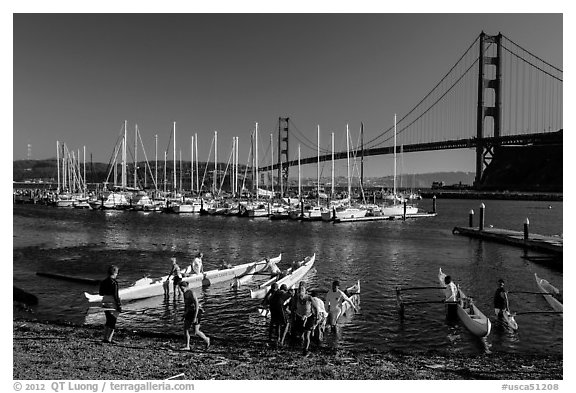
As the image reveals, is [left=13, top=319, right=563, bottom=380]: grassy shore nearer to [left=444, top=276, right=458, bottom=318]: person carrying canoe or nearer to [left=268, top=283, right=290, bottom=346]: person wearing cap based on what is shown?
[left=268, top=283, right=290, bottom=346]: person wearing cap

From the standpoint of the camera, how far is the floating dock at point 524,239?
3303 centimetres

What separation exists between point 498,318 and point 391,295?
509 cm

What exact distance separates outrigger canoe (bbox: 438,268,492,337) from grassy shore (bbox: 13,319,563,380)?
132cm

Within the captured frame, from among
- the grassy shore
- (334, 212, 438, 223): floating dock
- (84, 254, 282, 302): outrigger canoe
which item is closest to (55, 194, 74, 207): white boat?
(334, 212, 438, 223): floating dock

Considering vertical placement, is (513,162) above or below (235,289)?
above

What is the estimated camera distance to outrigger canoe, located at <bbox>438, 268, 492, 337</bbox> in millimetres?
14305

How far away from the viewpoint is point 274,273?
68.5ft

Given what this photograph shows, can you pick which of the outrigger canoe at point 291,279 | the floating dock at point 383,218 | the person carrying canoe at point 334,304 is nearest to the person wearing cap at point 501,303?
the person carrying canoe at point 334,304

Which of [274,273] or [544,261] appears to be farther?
[544,261]

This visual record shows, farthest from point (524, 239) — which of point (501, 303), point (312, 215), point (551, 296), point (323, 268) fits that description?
point (312, 215)

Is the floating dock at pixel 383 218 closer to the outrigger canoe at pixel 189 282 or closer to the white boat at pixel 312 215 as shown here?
the white boat at pixel 312 215
